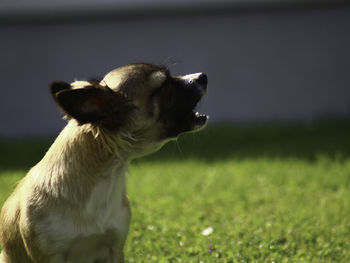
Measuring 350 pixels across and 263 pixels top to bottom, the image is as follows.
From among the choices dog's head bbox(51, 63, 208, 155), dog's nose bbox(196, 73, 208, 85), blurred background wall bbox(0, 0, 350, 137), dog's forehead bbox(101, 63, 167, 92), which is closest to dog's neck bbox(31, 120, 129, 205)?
dog's head bbox(51, 63, 208, 155)

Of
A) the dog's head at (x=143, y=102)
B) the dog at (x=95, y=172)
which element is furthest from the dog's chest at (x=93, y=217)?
the dog's head at (x=143, y=102)

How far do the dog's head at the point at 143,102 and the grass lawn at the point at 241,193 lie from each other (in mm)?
1428

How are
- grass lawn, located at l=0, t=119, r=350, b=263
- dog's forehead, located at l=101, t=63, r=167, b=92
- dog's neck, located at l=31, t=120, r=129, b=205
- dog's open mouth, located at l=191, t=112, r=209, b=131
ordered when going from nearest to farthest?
dog's neck, located at l=31, t=120, r=129, b=205 < dog's forehead, located at l=101, t=63, r=167, b=92 < dog's open mouth, located at l=191, t=112, r=209, b=131 < grass lawn, located at l=0, t=119, r=350, b=263

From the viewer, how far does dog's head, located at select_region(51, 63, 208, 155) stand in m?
3.29

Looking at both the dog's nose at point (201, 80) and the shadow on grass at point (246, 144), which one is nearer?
the dog's nose at point (201, 80)

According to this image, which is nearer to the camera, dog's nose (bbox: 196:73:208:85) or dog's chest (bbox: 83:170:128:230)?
dog's chest (bbox: 83:170:128:230)

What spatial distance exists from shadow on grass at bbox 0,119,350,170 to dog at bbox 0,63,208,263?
4.61m

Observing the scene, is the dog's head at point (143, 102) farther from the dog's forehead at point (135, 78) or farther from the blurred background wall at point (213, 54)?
the blurred background wall at point (213, 54)

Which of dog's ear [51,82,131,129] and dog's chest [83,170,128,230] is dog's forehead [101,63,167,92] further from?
dog's chest [83,170,128,230]

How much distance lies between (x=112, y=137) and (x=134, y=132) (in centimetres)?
20

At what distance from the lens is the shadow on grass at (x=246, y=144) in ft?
28.1

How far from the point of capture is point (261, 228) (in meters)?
5.13

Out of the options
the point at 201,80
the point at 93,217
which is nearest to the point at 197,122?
the point at 201,80

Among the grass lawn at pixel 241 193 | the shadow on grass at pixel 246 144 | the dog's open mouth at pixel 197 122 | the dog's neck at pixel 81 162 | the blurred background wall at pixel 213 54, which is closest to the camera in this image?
the dog's neck at pixel 81 162
